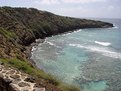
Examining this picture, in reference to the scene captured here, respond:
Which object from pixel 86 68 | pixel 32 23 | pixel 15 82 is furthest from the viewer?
pixel 32 23

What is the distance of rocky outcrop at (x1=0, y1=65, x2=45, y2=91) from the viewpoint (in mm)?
15289

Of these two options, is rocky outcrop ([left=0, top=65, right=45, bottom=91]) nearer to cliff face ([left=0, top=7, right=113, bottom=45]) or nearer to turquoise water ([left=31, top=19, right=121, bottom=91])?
turquoise water ([left=31, top=19, right=121, bottom=91])

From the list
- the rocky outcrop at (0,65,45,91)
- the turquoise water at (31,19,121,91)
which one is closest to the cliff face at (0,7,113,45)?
the turquoise water at (31,19,121,91)

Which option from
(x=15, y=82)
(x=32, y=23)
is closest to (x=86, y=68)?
(x=15, y=82)

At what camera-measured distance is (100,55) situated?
6075 cm

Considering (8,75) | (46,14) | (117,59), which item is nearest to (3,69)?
(8,75)

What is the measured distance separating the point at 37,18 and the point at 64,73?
3289 inches

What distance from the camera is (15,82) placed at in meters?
16.0

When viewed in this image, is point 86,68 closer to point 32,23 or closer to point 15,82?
point 15,82

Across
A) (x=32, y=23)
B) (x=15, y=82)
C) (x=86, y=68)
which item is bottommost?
(x=86, y=68)

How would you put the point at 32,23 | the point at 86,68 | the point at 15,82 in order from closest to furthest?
the point at 15,82 < the point at 86,68 < the point at 32,23

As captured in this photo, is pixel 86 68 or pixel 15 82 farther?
pixel 86 68

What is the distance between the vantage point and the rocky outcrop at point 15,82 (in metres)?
15.3

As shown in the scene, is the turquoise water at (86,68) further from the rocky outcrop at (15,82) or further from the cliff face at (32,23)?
the cliff face at (32,23)
